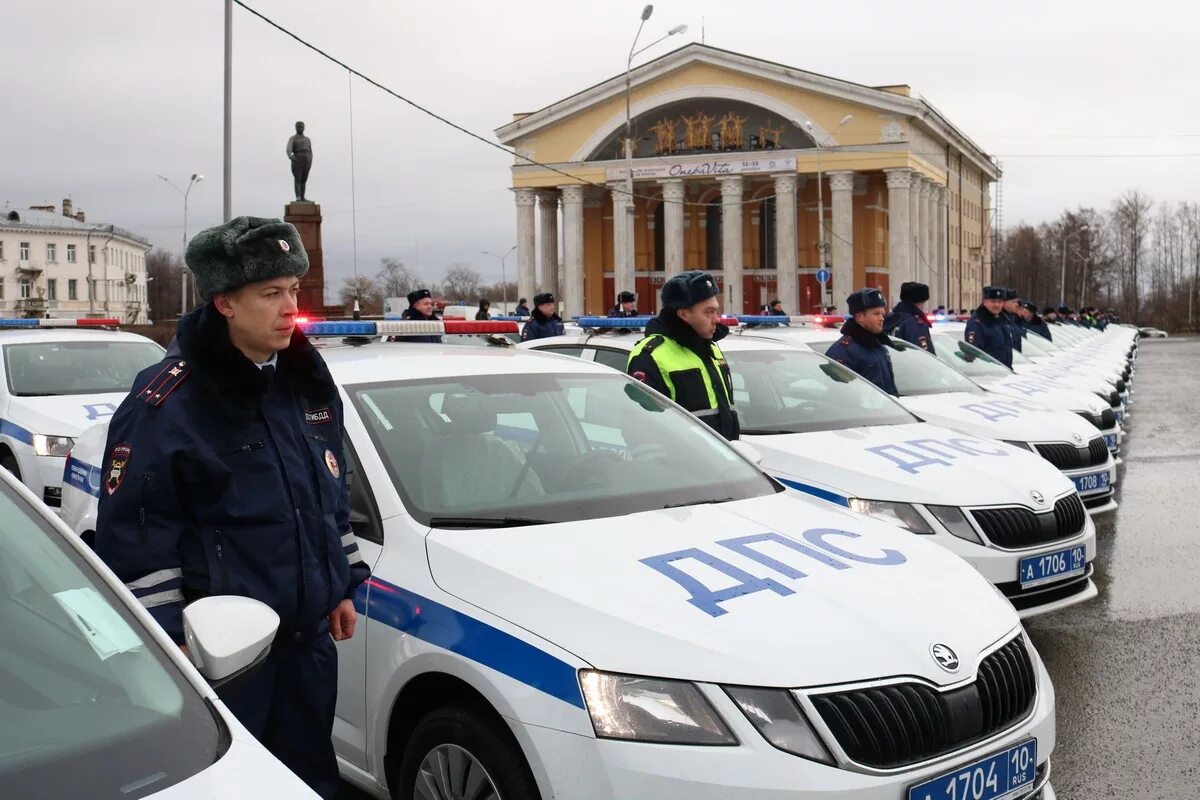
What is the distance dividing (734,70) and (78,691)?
5854cm

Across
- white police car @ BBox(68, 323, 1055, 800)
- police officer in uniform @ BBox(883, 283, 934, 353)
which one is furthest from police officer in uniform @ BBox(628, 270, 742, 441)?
police officer in uniform @ BBox(883, 283, 934, 353)

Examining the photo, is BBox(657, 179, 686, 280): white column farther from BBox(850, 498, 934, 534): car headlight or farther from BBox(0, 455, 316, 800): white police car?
BBox(0, 455, 316, 800): white police car

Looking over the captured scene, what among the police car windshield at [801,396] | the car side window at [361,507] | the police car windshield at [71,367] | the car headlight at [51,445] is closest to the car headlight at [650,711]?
the car side window at [361,507]

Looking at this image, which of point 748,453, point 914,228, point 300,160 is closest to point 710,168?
point 914,228

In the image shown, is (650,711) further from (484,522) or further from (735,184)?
(735,184)

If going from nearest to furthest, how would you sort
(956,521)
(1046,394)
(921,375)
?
(956,521)
(921,375)
(1046,394)

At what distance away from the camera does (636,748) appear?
2637 mm

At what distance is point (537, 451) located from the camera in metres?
4.07

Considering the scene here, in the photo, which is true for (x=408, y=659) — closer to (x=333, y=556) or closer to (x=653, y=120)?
(x=333, y=556)

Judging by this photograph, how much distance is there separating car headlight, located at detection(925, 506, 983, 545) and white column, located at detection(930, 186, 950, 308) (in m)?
61.0

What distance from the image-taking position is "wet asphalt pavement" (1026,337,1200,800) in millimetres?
4262

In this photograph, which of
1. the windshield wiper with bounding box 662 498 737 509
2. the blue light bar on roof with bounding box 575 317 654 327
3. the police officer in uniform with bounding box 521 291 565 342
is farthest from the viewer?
the police officer in uniform with bounding box 521 291 565 342

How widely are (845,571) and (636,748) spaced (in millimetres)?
964

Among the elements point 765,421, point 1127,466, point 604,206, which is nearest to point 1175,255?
point 604,206
